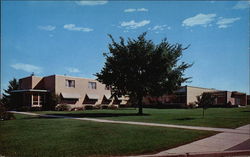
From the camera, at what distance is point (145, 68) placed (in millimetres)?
26547

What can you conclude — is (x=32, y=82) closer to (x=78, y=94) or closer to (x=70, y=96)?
(x=70, y=96)

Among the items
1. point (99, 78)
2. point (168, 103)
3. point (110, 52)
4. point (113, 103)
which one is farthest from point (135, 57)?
point (168, 103)

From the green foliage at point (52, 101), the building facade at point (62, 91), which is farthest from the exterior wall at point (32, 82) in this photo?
the green foliage at point (52, 101)

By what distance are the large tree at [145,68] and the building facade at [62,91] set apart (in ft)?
35.3

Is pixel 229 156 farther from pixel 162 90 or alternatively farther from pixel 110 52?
pixel 110 52

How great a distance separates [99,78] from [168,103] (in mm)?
27677

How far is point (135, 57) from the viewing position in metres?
26.1

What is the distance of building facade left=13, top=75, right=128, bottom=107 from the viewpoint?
37281 millimetres

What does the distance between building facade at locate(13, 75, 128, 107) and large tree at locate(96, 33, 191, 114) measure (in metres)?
10.8

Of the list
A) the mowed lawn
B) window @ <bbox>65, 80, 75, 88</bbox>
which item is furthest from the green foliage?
the mowed lawn

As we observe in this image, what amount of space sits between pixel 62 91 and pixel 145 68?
1828 cm

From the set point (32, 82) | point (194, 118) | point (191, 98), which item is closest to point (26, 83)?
point (32, 82)

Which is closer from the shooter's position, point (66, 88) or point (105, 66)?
point (105, 66)

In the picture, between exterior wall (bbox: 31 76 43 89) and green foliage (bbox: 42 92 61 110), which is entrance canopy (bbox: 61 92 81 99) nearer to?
green foliage (bbox: 42 92 61 110)
